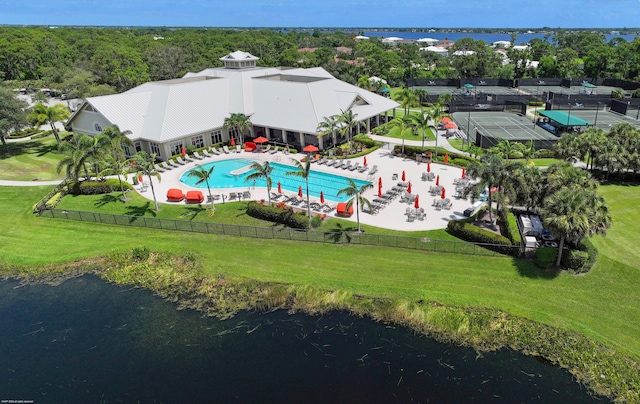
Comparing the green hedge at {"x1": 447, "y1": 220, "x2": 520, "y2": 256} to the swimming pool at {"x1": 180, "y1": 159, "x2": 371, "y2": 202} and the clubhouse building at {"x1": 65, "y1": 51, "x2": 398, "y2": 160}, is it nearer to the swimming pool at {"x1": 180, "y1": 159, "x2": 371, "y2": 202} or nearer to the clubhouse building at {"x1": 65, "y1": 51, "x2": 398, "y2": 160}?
the swimming pool at {"x1": 180, "y1": 159, "x2": 371, "y2": 202}

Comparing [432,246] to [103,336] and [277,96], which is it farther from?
[277,96]

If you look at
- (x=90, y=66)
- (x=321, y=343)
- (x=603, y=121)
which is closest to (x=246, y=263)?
(x=321, y=343)

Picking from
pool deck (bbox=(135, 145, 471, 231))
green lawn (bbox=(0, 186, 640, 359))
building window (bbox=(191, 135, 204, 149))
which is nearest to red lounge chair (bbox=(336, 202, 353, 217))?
pool deck (bbox=(135, 145, 471, 231))

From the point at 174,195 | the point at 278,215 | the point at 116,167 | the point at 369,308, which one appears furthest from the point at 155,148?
the point at 369,308

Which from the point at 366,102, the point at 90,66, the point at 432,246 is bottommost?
the point at 432,246

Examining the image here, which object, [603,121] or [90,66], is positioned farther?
[90,66]

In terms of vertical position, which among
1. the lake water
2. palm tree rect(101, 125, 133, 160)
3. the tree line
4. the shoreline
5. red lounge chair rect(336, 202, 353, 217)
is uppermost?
the tree line

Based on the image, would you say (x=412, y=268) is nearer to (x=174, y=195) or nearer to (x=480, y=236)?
(x=480, y=236)
